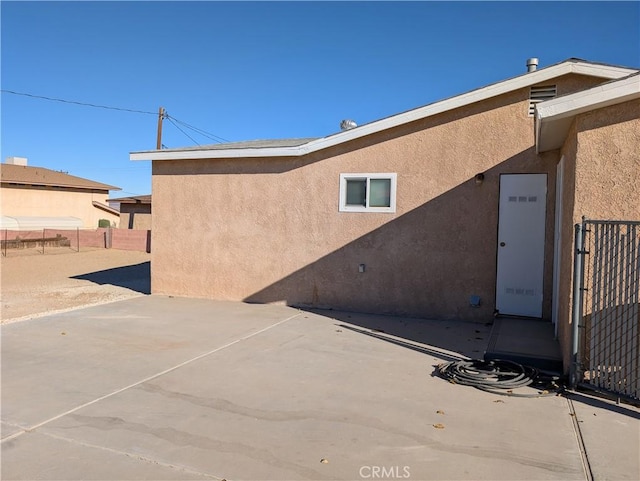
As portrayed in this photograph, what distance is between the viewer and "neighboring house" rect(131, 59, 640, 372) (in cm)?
837

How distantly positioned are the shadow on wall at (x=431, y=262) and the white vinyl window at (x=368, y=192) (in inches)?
17.1

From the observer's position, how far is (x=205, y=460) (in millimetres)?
3623

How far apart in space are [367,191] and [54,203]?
29.6 metres

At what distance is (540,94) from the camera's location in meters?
8.34

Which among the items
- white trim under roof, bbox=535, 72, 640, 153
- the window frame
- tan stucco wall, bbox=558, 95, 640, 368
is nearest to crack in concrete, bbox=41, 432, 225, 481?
tan stucco wall, bbox=558, 95, 640, 368

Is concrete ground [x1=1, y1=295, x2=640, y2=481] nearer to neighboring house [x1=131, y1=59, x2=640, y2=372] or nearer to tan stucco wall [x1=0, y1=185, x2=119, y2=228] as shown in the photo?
neighboring house [x1=131, y1=59, x2=640, y2=372]

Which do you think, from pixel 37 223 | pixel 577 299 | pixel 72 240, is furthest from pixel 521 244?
pixel 37 223

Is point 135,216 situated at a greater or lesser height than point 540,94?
lesser

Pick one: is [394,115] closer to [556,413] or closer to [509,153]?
[509,153]

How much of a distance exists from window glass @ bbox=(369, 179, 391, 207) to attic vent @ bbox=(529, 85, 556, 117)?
110 inches

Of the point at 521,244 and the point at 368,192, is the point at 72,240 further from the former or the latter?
the point at 521,244

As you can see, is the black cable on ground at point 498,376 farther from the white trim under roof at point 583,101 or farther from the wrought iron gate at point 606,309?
the white trim under roof at point 583,101

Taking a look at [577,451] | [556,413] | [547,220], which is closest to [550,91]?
[547,220]

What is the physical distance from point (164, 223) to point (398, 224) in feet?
18.7
